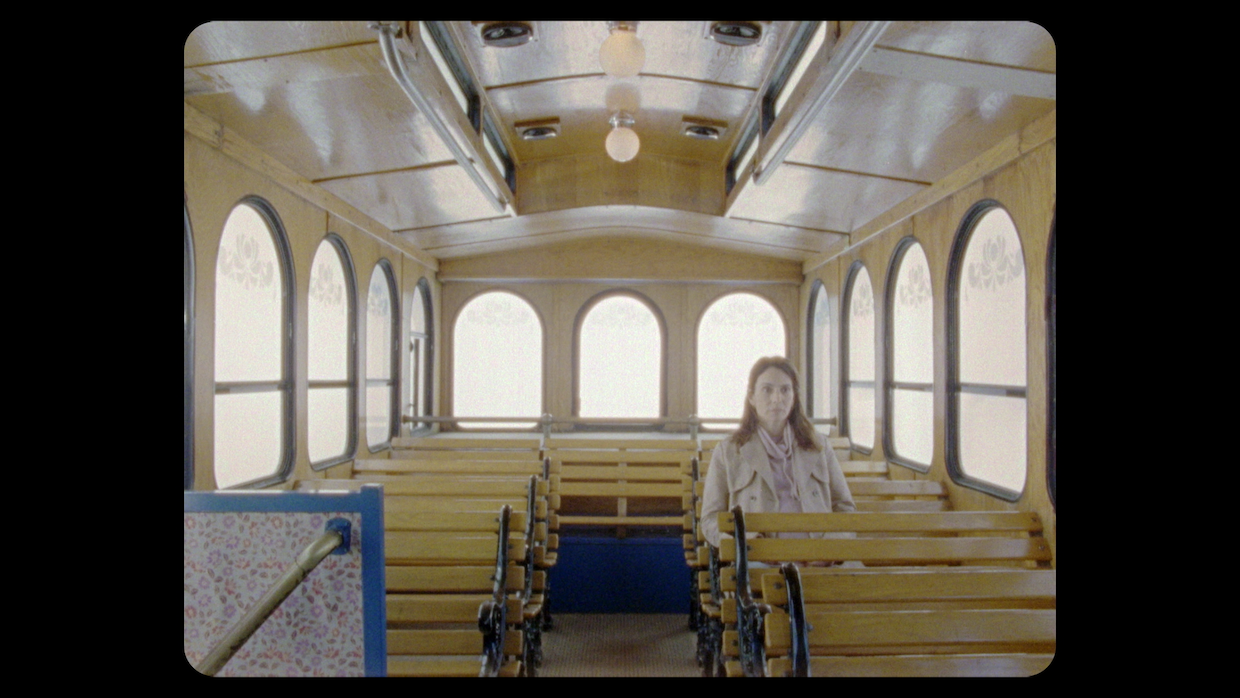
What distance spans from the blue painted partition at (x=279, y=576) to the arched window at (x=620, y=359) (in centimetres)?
670

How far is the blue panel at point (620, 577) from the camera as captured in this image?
5609 millimetres

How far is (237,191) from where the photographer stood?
143 inches

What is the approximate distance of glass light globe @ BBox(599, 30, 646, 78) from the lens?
2.98 meters

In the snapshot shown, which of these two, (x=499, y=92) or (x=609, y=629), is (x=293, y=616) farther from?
(x=609, y=629)

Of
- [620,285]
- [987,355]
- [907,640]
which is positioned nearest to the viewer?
[907,640]

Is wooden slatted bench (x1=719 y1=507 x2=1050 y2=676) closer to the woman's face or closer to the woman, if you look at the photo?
the woman

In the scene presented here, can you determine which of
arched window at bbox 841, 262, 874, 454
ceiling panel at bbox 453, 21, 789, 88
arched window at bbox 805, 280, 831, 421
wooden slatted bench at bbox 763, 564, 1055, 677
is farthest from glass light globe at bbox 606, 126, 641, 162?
arched window at bbox 805, 280, 831, 421

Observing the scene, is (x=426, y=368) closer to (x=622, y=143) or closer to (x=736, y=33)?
(x=622, y=143)

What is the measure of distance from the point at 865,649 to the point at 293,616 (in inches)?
70.2

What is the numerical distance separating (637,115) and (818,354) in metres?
3.83

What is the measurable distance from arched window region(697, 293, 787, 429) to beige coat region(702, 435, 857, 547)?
16.9 feet

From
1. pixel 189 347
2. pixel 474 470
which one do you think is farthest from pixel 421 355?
pixel 189 347

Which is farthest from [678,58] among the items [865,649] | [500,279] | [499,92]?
[500,279]

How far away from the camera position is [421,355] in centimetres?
780
